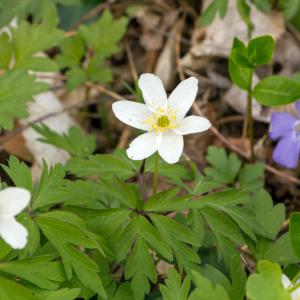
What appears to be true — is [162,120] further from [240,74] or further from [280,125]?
[280,125]

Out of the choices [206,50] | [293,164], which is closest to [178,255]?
[293,164]

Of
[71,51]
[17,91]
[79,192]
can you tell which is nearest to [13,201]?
[79,192]

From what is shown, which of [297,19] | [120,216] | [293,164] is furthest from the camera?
[297,19]

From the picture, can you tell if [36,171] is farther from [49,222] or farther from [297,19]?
[297,19]

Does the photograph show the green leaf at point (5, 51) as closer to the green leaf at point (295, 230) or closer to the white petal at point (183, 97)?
the white petal at point (183, 97)

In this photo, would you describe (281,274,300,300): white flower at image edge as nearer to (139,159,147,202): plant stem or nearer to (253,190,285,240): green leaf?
(253,190,285,240): green leaf
